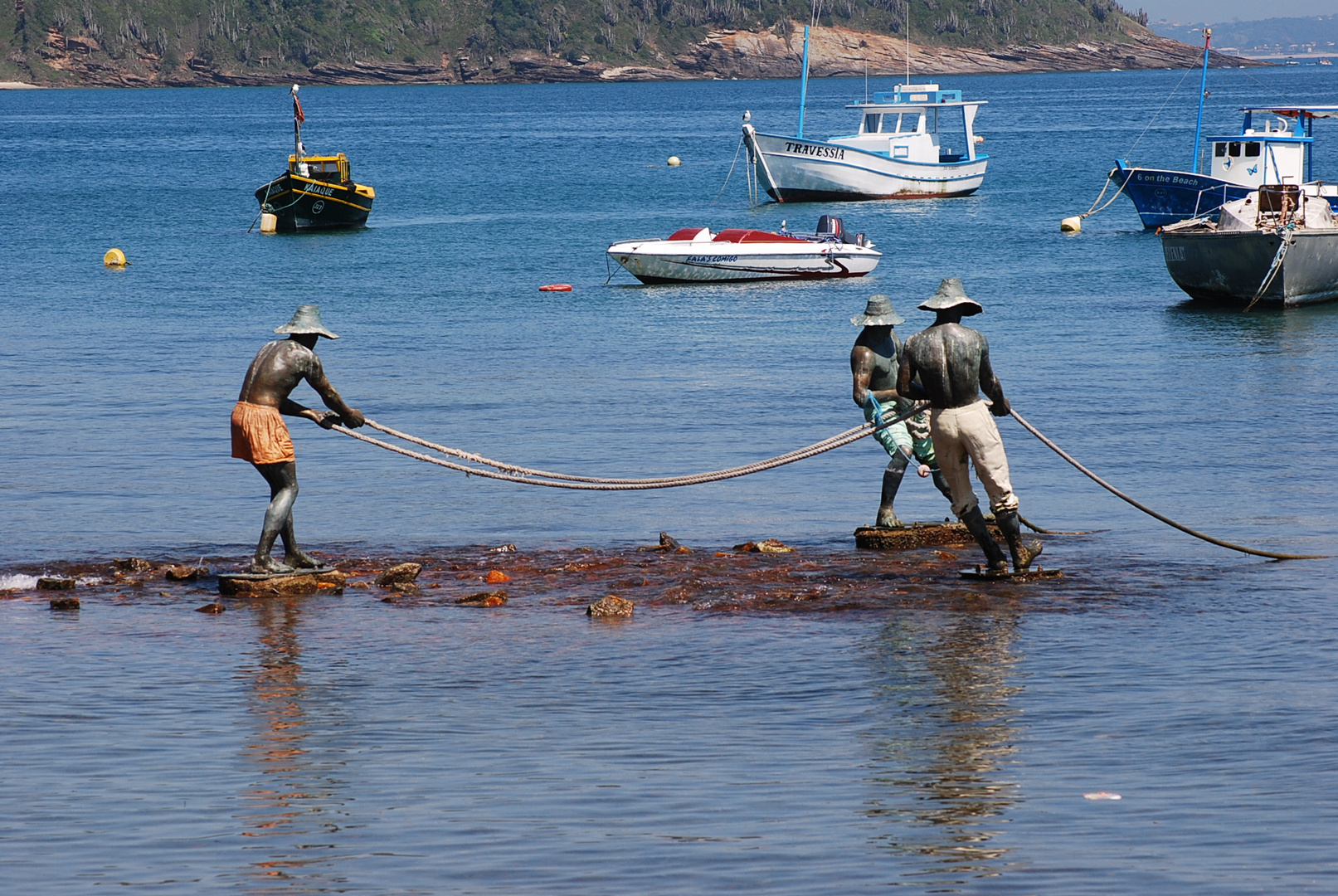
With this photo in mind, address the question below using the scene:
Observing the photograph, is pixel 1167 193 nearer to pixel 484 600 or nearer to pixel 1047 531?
pixel 1047 531

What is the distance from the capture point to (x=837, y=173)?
60094 millimetres

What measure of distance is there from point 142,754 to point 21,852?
44.7 inches

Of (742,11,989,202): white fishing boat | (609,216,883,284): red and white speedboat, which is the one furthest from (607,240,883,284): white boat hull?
(742,11,989,202): white fishing boat

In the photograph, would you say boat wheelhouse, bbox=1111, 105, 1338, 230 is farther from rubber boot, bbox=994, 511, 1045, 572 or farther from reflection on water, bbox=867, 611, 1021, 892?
reflection on water, bbox=867, 611, 1021, 892

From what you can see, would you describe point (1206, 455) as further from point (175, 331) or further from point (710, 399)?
point (175, 331)

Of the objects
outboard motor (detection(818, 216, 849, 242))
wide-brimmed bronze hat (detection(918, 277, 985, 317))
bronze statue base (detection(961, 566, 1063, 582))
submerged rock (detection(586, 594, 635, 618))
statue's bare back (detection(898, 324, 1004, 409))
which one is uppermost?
wide-brimmed bronze hat (detection(918, 277, 985, 317))

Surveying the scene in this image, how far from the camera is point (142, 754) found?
723 cm

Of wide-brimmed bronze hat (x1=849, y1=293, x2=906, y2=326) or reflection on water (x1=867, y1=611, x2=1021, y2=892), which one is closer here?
reflection on water (x1=867, y1=611, x2=1021, y2=892)

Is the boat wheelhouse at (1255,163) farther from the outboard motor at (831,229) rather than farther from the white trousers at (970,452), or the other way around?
the white trousers at (970,452)

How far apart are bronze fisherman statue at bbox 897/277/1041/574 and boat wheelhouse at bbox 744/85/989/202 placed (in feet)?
163

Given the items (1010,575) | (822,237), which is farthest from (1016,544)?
(822,237)

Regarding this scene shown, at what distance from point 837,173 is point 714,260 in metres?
25.1

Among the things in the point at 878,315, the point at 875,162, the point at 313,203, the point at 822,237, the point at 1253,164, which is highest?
the point at 1253,164

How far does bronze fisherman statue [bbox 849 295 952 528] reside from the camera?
11156mm
